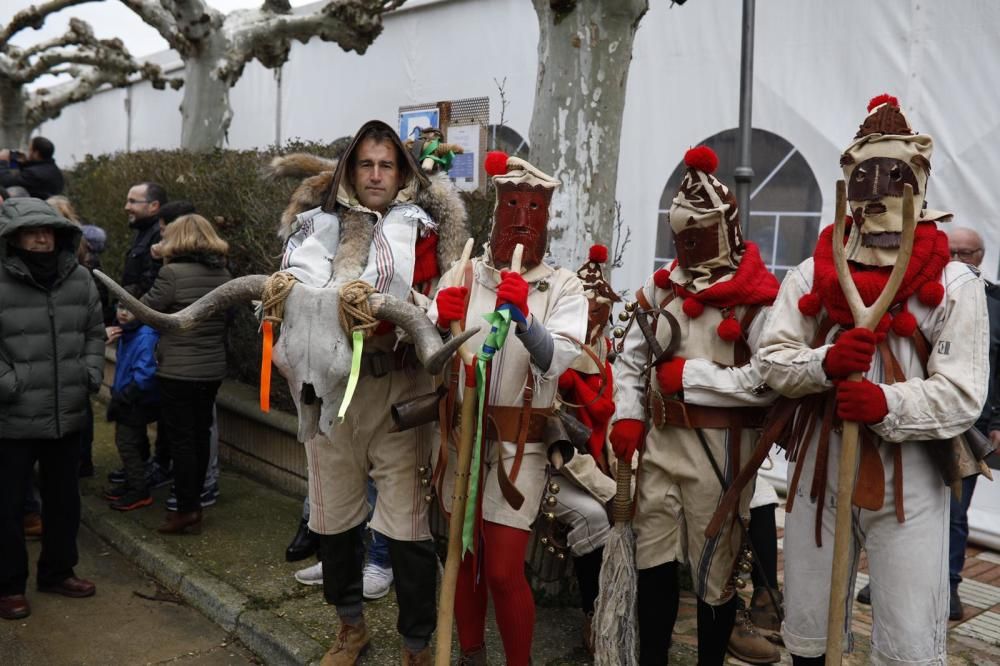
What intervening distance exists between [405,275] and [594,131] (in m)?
1.59

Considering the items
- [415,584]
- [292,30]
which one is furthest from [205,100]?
[415,584]

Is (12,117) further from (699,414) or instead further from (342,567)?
(699,414)

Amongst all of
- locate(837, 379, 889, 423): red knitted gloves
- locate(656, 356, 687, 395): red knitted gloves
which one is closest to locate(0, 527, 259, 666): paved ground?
locate(656, 356, 687, 395): red knitted gloves

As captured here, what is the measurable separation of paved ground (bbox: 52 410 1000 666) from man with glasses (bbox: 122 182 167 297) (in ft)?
4.78

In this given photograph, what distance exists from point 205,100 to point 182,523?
726cm

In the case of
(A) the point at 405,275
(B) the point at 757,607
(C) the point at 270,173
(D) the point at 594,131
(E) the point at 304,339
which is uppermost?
(D) the point at 594,131

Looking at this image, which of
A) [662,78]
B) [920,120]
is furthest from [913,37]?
[662,78]

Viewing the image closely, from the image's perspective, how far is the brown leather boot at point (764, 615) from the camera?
3.58 metres

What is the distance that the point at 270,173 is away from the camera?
353cm

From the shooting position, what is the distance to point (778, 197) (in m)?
5.96

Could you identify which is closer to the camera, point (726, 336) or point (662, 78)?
point (726, 336)

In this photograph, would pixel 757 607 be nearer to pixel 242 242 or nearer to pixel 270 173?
pixel 270 173

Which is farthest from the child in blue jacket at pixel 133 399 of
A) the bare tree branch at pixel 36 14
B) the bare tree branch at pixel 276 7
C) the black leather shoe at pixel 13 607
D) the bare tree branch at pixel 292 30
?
the bare tree branch at pixel 36 14

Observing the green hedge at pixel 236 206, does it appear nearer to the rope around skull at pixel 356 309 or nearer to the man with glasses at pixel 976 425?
the rope around skull at pixel 356 309
